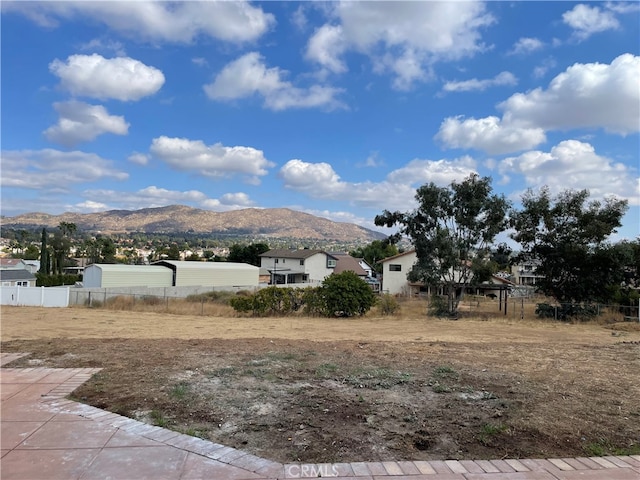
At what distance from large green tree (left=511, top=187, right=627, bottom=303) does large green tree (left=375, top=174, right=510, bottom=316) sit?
5.24 feet

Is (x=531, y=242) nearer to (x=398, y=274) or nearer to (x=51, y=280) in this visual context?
(x=398, y=274)

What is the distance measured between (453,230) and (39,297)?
2452 centimetres

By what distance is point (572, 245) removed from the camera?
22.7m

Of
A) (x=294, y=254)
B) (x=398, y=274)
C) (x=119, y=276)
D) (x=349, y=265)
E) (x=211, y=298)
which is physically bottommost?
(x=211, y=298)

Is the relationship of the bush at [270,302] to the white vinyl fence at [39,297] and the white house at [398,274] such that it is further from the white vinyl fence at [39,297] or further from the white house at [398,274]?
the white house at [398,274]

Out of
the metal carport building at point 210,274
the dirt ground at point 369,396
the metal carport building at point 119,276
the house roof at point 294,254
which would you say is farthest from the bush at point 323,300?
the house roof at point 294,254

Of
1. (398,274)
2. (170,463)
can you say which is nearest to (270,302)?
(170,463)

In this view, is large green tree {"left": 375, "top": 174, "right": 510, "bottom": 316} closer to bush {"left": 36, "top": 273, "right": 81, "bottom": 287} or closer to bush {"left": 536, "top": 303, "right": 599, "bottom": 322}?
bush {"left": 536, "top": 303, "right": 599, "bottom": 322}

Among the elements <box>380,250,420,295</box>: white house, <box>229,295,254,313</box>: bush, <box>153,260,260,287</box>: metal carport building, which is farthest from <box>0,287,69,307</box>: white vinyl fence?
<box>380,250,420,295</box>: white house

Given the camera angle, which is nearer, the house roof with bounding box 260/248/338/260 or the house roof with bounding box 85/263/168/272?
the house roof with bounding box 85/263/168/272

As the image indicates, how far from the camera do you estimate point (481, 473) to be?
11.1ft

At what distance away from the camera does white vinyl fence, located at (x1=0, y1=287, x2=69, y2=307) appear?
26125 millimetres

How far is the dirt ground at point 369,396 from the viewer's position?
157 inches

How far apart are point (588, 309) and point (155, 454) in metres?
24.5
